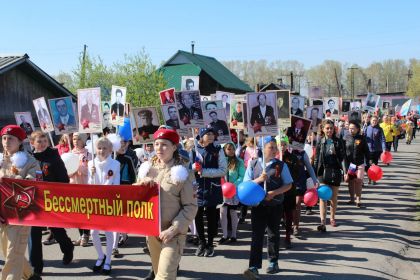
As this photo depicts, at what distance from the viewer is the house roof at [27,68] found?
60.6 feet

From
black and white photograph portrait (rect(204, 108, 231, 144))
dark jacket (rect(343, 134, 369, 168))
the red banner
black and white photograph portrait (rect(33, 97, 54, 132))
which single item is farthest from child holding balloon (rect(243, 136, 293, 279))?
black and white photograph portrait (rect(33, 97, 54, 132))

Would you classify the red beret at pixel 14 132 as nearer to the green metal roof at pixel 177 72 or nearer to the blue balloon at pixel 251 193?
the blue balloon at pixel 251 193

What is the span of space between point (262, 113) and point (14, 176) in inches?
A: 149

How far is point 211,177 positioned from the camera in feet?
25.7

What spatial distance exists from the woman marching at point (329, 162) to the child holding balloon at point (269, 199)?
2681 mm

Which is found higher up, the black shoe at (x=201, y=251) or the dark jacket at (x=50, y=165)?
the dark jacket at (x=50, y=165)

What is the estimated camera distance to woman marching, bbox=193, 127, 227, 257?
7.76 meters

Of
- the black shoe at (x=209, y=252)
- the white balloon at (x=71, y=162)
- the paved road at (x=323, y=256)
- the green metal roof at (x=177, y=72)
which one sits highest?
the green metal roof at (x=177, y=72)

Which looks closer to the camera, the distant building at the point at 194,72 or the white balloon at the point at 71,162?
the white balloon at the point at 71,162

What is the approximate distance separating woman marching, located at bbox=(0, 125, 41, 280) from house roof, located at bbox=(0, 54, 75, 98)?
1320 centimetres

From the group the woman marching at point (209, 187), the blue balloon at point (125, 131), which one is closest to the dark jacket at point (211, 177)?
the woman marching at point (209, 187)

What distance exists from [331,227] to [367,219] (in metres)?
1.27

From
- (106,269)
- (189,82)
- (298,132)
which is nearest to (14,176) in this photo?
(106,269)

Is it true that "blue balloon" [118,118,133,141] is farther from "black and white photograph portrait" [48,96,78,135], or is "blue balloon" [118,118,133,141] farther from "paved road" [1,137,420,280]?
"paved road" [1,137,420,280]
